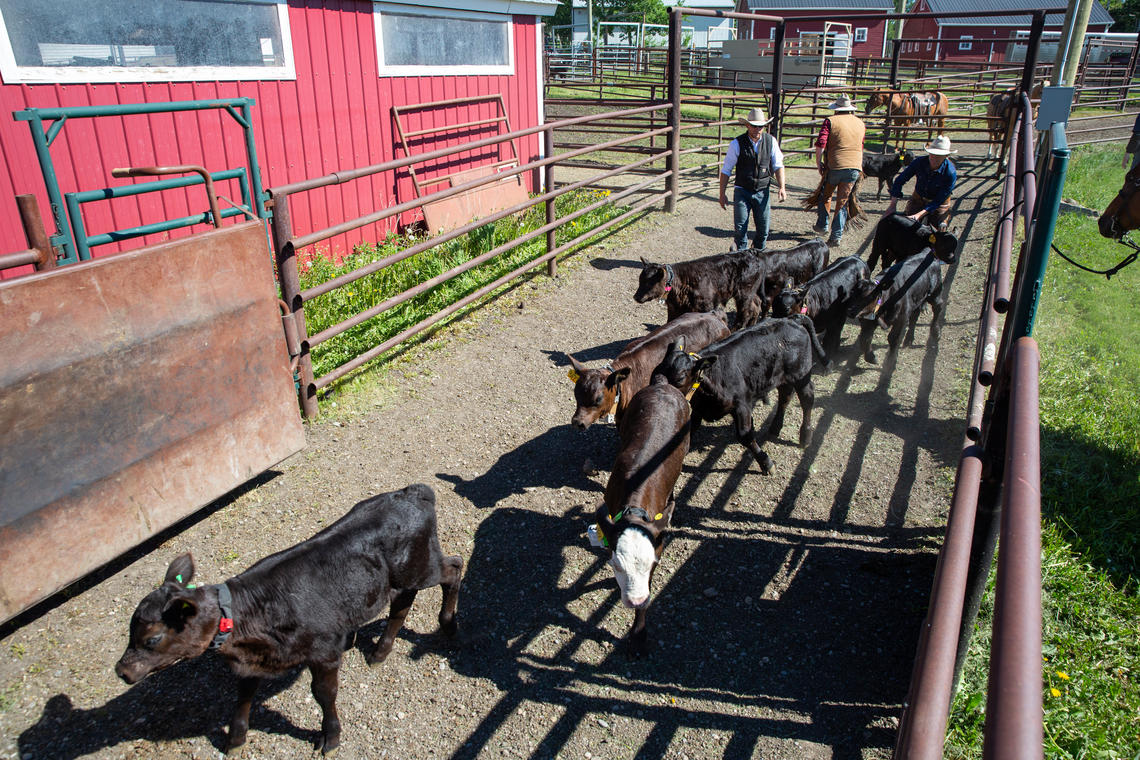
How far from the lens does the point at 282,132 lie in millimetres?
8617

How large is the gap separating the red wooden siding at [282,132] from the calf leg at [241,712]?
5.24 metres

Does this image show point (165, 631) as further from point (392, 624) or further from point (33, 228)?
point (33, 228)

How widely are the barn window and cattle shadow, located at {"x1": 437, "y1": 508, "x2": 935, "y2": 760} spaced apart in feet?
18.4

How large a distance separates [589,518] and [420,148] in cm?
751

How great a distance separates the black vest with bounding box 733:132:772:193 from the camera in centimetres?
915

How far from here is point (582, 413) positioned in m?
5.27

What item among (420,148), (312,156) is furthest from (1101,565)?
(420,148)

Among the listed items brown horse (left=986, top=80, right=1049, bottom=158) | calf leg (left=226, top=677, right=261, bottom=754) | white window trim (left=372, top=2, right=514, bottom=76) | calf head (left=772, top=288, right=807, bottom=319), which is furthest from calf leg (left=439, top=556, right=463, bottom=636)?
brown horse (left=986, top=80, right=1049, bottom=158)

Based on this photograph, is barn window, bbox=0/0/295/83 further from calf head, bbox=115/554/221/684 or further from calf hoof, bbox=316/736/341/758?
calf hoof, bbox=316/736/341/758

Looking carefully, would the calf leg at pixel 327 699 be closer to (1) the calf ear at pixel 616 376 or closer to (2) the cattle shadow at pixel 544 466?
(2) the cattle shadow at pixel 544 466

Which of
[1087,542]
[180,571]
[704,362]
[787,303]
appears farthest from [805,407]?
[180,571]

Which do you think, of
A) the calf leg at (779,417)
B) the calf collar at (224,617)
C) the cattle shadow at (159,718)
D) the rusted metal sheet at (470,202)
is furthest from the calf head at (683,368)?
the rusted metal sheet at (470,202)

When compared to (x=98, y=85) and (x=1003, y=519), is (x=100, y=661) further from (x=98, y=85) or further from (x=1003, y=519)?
(x=98, y=85)

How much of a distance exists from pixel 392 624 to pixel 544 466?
1.92m
